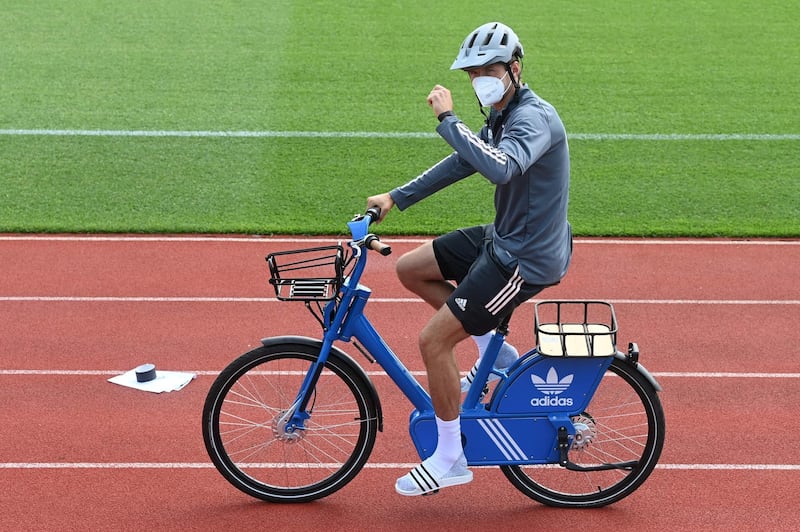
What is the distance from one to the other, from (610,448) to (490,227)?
4.46 feet

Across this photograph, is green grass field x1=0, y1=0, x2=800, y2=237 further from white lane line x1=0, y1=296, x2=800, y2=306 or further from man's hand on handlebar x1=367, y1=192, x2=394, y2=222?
man's hand on handlebar x1=367, y1=192, x2=394, y2=222

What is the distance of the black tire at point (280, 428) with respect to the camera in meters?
4.82

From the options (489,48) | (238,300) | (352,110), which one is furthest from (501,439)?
(352,110)

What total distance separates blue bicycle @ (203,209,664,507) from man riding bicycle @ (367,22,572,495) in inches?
6.1

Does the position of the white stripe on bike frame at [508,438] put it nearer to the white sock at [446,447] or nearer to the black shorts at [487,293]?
the white sock at [446,447]

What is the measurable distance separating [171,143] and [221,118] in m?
0.99

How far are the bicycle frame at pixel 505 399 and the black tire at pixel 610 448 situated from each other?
0.41 feet

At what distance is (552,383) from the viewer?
15.8ft

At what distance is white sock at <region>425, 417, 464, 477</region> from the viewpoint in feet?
15.6

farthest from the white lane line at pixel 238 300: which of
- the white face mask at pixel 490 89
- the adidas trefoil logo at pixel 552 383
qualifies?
the white face mask at pixel 490 89

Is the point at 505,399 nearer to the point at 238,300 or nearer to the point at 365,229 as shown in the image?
the point at 365,229

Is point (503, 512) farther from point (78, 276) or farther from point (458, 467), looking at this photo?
point (78, 276)

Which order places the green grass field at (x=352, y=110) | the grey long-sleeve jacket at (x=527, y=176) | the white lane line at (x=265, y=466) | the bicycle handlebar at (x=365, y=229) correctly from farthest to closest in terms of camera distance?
the green grass field at (x=352, y=110) < the white lane line at (x=265, y=466) < the bicycle handlebar at (x=365, y=229) < the grey long-sleeve jacket at (x=527, y=176)

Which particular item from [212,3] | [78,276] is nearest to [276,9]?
[212,3]
